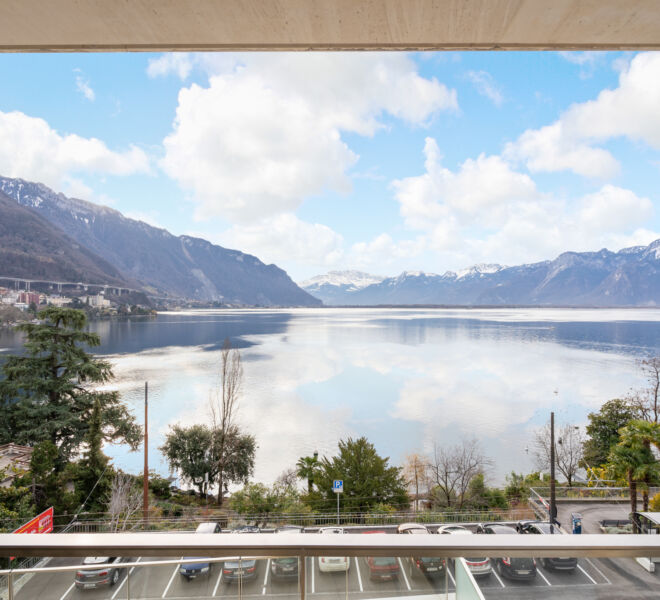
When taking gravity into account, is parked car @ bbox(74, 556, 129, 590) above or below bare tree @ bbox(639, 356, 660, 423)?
above

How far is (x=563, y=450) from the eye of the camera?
624 inches

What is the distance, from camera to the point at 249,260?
172500mm

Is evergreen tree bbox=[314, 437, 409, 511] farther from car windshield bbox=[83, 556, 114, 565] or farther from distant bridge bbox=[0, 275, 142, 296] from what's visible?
distant bridge bbox=[0, 275, 142, 296]

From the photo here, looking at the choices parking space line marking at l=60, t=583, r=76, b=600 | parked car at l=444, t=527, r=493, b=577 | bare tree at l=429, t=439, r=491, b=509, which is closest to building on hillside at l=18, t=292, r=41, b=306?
bare tree at l=429, t=439, r=491, b=509

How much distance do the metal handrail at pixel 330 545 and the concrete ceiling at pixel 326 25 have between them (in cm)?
133

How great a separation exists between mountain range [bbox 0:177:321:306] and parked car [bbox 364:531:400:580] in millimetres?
106867

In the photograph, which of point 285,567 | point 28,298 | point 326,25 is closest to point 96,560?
point 285,567

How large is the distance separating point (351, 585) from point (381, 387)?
27.5 metres

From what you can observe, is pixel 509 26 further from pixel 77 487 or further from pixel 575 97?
pixel 575 97

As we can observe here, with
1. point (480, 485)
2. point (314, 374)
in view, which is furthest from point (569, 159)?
point (480, 485)

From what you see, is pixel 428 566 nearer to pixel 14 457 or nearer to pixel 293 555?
pixel 293 555

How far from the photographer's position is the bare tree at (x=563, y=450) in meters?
15.0

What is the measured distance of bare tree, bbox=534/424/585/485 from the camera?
15.0 metres

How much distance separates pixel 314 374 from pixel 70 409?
65.0 ft
